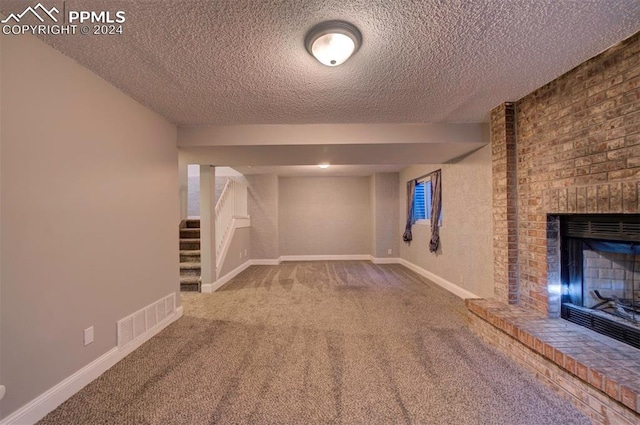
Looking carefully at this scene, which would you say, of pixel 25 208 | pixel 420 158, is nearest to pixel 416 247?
pixel 420 158

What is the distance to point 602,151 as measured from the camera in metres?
1.94

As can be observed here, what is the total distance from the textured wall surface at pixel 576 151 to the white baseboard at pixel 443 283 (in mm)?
1139

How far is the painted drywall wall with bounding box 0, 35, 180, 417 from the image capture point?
59.6 inches

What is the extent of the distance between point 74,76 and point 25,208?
965mm

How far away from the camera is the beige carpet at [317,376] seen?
1.63m

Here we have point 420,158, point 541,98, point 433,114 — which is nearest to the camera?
point 541,98

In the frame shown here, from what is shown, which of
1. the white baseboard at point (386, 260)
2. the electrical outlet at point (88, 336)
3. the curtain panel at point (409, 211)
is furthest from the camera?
the white baseboard at point (386, 260)

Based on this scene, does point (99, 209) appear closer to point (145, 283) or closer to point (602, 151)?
point (145, 283)

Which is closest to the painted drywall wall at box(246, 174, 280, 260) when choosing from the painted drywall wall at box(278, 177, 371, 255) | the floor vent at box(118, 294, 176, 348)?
the painted drywall wall at box(278, 177, 371, 255)

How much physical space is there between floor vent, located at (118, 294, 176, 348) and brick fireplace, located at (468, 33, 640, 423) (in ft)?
10.3

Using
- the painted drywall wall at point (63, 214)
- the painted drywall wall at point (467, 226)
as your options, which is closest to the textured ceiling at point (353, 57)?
the painted drywall wall at point (63, 214)

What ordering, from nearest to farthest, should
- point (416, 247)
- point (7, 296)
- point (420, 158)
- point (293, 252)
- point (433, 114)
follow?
point (7, 296), point (433, 114), point (420, 158), point (416, 247), point (293, 252)

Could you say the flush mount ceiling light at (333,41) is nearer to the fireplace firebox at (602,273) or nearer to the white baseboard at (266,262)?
the fireplace firebox at (602,273)

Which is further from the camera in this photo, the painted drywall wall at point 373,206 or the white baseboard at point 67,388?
the painted drywall wall at point 373,206
